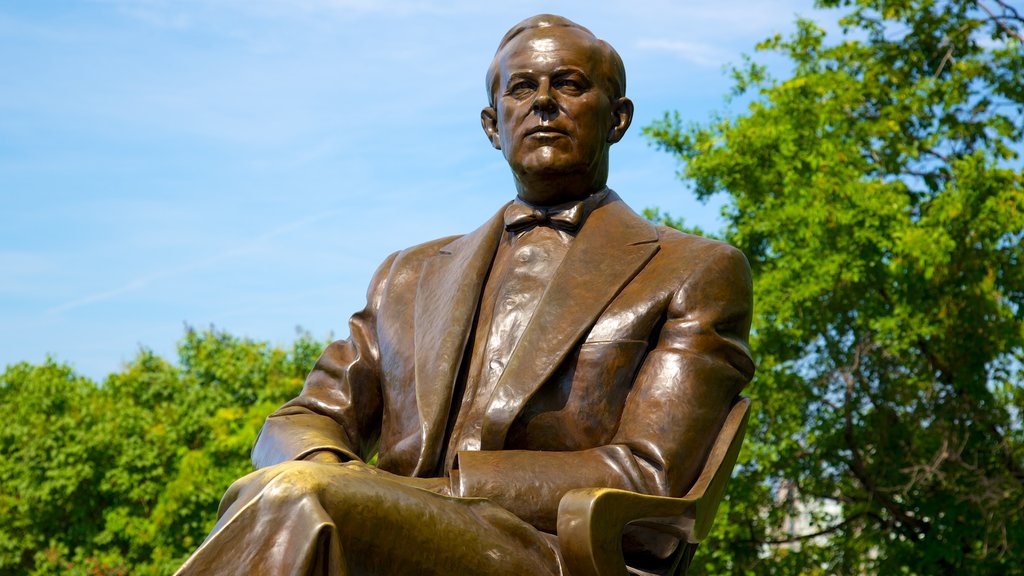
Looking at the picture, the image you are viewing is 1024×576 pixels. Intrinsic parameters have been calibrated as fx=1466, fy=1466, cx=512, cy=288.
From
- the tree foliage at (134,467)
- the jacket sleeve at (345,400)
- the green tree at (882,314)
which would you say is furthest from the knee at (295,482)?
the tree foliage at (134,467)

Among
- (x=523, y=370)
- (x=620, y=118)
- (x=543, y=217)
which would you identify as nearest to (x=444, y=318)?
(x=523, y=370)

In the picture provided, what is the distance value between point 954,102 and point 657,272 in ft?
45.0

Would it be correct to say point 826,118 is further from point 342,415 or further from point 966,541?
point 342,415

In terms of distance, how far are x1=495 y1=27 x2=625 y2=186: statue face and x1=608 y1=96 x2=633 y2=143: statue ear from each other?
8cm

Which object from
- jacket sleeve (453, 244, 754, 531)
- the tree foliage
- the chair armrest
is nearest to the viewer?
the chair armrest

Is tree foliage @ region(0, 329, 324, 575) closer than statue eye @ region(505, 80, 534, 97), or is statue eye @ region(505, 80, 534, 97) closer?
statue eye @ region(505, 80, 534, 97)

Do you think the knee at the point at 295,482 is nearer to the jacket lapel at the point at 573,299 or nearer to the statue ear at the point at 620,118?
the jacket lapel at the point at 573,299

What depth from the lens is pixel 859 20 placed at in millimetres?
18172

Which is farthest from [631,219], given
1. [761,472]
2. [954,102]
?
[954,102]

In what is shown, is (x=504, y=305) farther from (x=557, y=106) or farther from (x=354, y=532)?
(x=354, y=532)

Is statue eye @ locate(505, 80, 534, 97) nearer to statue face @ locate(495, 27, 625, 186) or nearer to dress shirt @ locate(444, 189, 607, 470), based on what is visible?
statue face @ locate(495, 27, 625, 186)

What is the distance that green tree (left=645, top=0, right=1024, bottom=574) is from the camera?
51.6 ft

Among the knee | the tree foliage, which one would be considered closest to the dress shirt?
Answer: the knee

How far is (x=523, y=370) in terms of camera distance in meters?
4.40
